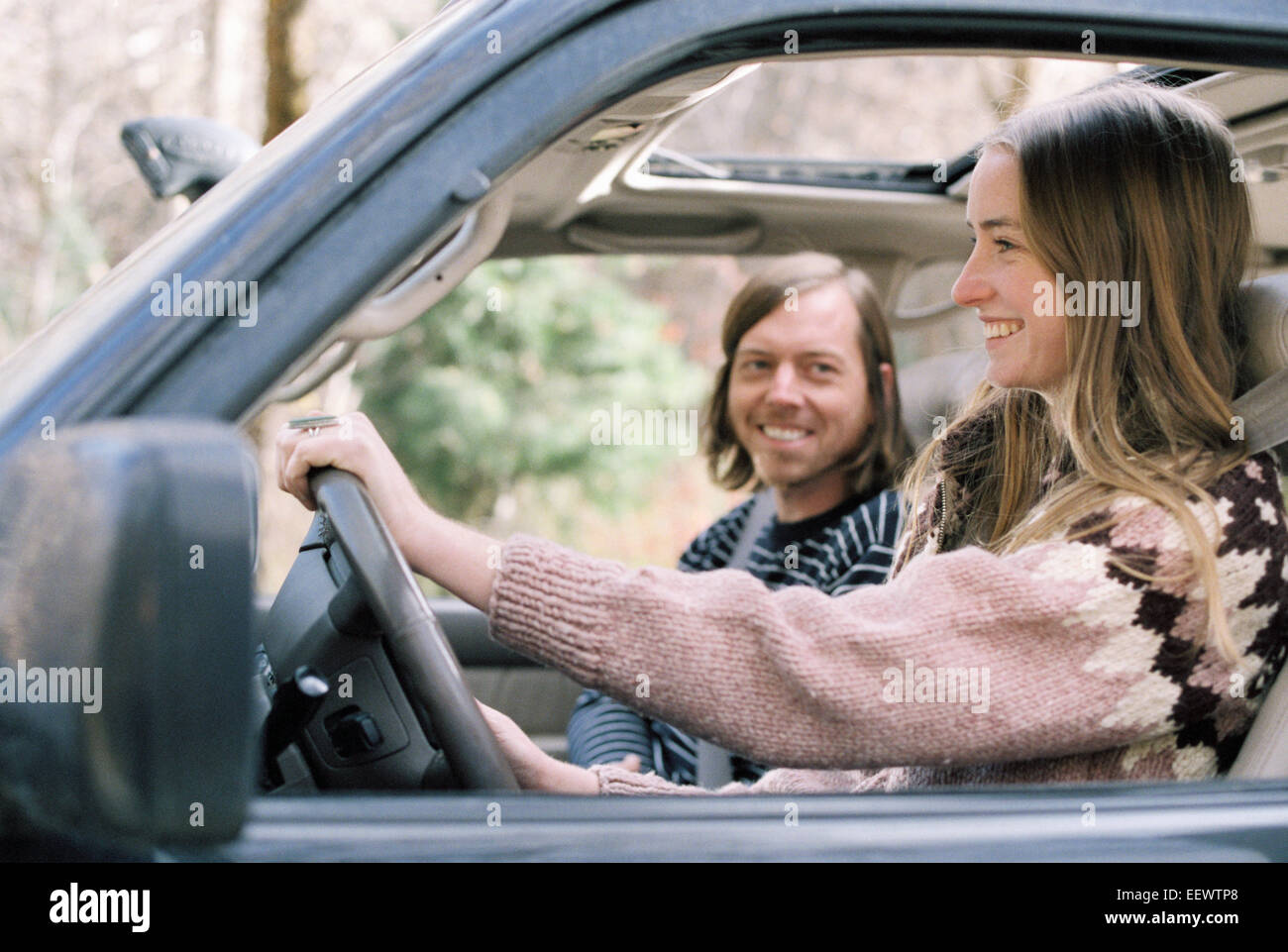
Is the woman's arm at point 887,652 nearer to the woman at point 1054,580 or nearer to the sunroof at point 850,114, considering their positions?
the woman at point 1054,580

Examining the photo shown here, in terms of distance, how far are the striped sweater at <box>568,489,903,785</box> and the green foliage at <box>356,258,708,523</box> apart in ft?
18.1

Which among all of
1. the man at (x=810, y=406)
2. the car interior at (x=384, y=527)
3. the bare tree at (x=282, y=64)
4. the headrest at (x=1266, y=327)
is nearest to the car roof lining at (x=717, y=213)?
the car interior at (x=384, y=527)

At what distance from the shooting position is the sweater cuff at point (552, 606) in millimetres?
1263

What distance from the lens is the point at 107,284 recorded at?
3.91 feet

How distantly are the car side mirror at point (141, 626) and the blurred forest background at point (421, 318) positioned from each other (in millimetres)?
5474

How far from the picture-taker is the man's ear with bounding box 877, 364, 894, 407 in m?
2.79

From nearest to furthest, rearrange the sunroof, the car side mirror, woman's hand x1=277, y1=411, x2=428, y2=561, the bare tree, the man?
the car side mirror, woman's hand x1=277, y1=411, x2=428, y2=561, the man, the bare tree, the sunroof

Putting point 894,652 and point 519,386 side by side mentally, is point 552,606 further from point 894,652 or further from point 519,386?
point 519,386

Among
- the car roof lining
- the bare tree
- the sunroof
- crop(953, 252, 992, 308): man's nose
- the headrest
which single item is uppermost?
the sunroof

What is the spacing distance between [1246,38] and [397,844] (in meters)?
1.00

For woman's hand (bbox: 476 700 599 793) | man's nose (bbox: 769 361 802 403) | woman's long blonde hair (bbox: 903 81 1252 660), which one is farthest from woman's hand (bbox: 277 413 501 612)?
man's nose (bbox: 769 361 802 403)

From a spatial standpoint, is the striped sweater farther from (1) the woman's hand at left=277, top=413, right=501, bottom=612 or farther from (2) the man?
(1) the woman's hand at left=277, top=413, right=501, bottom=612

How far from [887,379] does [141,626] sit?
215cm
